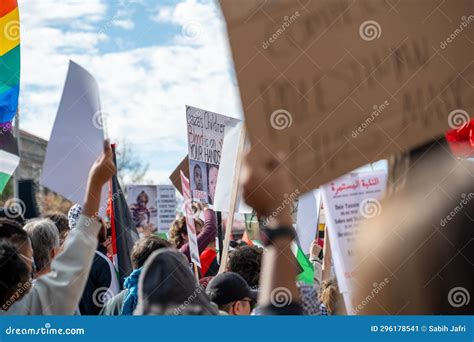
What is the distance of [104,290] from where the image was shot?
180 inches

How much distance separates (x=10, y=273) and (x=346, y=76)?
4.79 feet

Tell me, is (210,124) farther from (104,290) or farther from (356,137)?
(356,137)

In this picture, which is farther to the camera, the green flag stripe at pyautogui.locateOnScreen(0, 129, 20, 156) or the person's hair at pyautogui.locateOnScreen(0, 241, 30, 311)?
the green flag stripe at pyautogui.locateOnScreen(0, 129, 20, 156)

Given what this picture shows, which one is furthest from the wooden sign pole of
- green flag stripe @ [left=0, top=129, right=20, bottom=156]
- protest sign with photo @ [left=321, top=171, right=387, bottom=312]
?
green flag stripe @ [left=0, top=129, right=20, bottom=156]

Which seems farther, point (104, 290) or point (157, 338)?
point (104, 290)

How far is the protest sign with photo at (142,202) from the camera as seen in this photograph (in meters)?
6.82

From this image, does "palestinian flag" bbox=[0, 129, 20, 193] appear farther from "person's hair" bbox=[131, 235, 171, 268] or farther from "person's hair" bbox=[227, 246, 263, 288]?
"person's hair" bbox=[227, 246, 263, 288]

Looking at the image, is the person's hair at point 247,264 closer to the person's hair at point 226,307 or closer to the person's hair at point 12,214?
the person's hair at point 226,307

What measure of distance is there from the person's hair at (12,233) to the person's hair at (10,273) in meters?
0.36

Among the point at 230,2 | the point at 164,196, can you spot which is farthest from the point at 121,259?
the point at 230,2

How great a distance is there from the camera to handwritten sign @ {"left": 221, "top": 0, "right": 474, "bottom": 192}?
9.05ft

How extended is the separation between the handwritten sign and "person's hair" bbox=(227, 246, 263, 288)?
1.65 meters

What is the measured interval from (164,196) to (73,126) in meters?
3.40

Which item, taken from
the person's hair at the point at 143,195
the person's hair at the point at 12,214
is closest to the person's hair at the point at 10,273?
the person's hair at the point at 12,214
